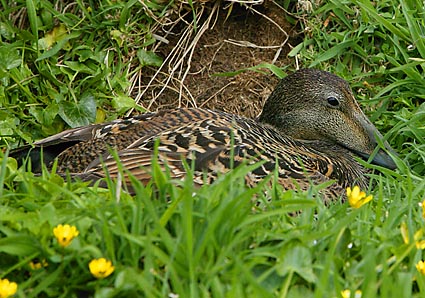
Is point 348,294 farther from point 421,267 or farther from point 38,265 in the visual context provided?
point 38,265

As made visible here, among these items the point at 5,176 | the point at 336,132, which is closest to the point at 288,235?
the point at 5,176

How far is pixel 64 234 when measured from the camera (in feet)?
10.4

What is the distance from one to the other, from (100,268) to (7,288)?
31cm

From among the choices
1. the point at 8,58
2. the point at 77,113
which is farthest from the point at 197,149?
the point at 8,58

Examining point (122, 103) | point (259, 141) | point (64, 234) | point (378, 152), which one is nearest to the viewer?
point (64, 234)

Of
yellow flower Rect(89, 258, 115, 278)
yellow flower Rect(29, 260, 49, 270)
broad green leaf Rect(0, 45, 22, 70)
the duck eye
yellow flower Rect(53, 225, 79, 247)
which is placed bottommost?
the duck eye

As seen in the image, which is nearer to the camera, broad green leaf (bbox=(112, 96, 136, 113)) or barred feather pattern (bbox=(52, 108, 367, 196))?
barred feather pattern (bbox=(52, 108, 367, 196))

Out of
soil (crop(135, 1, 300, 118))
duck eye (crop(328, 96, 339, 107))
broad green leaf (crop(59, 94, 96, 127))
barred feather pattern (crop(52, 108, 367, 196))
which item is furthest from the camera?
soil (crop(135, 1, 300, 118))

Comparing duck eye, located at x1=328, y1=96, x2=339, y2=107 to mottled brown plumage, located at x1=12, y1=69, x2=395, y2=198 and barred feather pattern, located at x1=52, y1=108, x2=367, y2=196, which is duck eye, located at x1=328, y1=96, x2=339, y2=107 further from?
barred feather pattern, located at x1=52, y1=108, x2=367, y2=196

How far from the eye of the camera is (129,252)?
10.5ft

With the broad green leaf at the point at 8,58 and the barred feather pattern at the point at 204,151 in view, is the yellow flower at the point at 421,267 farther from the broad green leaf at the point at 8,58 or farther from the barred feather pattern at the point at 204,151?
the broad green leaf at the point at 8,58

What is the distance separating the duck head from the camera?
5.96m

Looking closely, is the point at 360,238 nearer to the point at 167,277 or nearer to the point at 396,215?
the point at 396,215

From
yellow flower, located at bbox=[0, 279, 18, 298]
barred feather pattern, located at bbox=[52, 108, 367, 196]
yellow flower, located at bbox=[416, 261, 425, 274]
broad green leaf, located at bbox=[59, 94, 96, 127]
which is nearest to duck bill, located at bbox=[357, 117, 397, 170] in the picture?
barred feather pattern, located at bbox=[52, 108, 367, 196]
